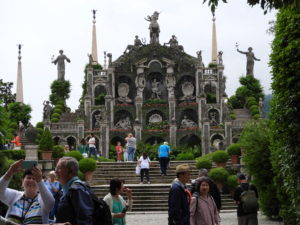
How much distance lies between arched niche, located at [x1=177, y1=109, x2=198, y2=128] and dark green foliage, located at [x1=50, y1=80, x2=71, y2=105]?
12.9 m

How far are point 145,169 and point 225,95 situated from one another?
1196 inches

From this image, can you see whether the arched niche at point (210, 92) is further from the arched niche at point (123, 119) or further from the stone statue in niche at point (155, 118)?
the arched niche at point (123, 119)

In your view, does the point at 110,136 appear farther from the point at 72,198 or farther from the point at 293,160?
the point at 72,198

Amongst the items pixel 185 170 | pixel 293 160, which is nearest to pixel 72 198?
pixel 185 170

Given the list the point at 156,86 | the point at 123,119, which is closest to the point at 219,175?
the point at 123,119

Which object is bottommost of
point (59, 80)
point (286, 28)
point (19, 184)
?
point (19, 184)

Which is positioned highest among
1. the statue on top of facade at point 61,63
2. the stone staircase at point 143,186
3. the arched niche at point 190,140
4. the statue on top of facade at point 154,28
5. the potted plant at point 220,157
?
the statue on top of facade at point 154,28

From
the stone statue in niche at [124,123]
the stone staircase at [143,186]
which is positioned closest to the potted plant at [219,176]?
the stone staircase at [143,186]

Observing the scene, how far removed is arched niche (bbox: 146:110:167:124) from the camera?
54656 millimetres

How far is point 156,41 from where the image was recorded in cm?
5900

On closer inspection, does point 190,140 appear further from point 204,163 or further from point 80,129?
point 204,163

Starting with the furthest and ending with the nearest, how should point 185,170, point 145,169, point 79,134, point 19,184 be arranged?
point 79,134
point 145,169
point 19,184
point 185,170

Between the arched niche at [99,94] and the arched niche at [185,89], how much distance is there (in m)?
6.85

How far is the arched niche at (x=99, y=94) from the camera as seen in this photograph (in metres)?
56.3
